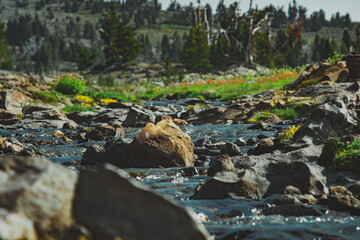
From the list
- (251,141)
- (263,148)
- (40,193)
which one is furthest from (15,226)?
(251,141)

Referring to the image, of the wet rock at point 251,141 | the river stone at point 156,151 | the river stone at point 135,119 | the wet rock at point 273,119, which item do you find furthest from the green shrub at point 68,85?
the river stone at point 156,151

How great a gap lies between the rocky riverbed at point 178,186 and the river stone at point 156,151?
0.07 feet

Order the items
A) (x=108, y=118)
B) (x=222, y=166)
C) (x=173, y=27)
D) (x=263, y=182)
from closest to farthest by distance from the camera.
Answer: (x=263, y=182), (x=222, y=166), (x=108, y=118), (x=173, y=27)

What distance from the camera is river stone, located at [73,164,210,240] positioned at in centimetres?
183

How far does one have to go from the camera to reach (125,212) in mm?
1868

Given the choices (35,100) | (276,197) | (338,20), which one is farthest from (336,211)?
(338,20)

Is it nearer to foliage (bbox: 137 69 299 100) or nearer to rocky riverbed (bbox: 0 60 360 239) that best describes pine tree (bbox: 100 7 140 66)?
foliage (bbox: 137 69 299 100)

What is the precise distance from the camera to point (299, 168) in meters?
4.75

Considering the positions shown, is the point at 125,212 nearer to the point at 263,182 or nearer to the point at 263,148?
the point at 263,182

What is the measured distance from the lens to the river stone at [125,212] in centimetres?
183

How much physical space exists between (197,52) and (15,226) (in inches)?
2215

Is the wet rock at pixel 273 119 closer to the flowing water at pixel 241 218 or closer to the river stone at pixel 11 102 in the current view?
the flowing water at pixel 241 218

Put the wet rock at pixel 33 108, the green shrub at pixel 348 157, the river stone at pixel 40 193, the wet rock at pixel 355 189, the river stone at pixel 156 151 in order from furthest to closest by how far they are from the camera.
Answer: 1. the wet rock at pixel 33 108
2. the river stone at pixel 156 151
3. the green shrub at pixel 348 157
4. the wet rock at pixel 355 189
5. the river stone at pixel 40 193

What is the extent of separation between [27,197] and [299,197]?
3.52m
